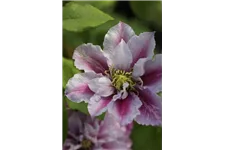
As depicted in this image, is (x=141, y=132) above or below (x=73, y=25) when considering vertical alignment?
below

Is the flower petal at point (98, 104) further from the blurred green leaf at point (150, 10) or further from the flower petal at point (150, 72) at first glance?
the blurred green leaf at point (150, 10)

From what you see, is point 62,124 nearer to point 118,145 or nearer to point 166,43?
point 118,145

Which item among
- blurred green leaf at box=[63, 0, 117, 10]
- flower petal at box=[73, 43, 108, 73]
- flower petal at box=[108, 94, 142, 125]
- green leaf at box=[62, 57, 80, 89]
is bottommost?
flower petal at box=[108, 94, 142, 125]

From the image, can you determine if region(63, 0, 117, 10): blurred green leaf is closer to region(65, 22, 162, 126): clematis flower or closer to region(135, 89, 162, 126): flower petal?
region(65, 22, 162, 126): clematis flower

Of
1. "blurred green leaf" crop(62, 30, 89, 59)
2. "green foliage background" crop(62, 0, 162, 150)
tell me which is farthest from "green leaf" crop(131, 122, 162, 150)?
"blurred green leaf" crop(62, 30, 89, 59)

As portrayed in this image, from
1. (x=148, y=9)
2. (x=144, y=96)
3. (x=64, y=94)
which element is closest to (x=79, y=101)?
(x=64, y=94)
